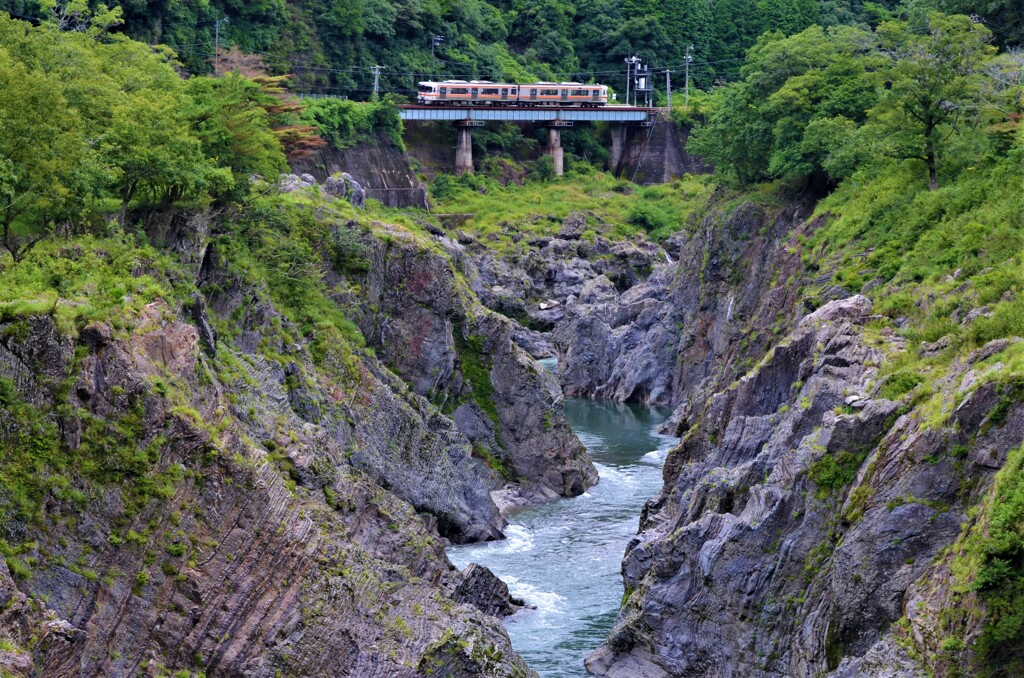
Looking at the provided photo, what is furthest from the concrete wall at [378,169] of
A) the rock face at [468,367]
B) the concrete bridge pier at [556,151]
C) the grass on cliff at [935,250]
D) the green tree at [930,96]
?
the green tree at [930,96]

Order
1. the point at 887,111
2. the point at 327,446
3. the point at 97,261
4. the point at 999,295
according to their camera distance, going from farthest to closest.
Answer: the point at 887,111
the point at 327,446
the point at 999,295
the point at 97,261

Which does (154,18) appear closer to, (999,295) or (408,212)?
(408,212)

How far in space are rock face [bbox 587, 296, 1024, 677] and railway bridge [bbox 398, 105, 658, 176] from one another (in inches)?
3352

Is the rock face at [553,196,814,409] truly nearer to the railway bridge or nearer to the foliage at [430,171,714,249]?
the foliage at [430,171,714,249]

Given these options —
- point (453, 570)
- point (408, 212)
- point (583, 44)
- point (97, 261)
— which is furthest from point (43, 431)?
point (583, 44)

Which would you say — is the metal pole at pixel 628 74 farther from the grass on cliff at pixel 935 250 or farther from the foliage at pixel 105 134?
the foliage at pixel 105 134

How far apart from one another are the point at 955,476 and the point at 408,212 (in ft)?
247

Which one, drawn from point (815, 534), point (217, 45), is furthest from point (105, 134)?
point (217, 45)

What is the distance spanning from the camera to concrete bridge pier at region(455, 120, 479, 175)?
129 metres

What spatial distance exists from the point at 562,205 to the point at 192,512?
93.5 metres

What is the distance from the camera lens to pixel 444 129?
430ft

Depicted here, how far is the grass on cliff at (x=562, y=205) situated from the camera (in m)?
118

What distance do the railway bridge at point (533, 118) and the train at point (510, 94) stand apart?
68 cm

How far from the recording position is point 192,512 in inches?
1302
